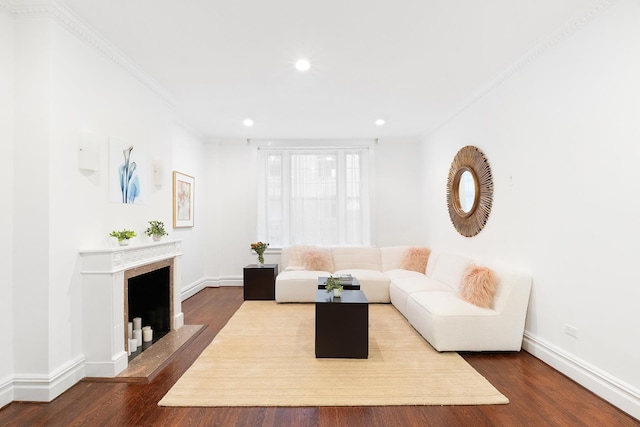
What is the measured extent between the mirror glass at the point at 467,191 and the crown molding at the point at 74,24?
411cm

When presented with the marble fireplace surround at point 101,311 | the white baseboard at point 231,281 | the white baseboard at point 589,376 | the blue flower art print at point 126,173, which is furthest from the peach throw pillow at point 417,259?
the marble fireplace surround at point 101,311

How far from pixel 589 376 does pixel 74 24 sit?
190 inches

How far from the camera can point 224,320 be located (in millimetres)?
4242

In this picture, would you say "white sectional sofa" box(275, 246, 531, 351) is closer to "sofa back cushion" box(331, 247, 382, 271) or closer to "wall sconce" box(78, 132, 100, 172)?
"sofa back cushion" box(331, 247, 382, 271)

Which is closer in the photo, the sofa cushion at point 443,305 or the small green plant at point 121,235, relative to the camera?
the small green plant at point 121,235

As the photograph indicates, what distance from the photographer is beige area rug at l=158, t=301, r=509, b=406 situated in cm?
237

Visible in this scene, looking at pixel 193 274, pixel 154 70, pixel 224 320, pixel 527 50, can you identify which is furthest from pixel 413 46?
pixel 193 274

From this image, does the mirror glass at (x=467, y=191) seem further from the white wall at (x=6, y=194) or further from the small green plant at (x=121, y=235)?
the white wall at (x=6, y=194)

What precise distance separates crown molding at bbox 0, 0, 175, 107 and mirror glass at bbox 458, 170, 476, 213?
411 cm

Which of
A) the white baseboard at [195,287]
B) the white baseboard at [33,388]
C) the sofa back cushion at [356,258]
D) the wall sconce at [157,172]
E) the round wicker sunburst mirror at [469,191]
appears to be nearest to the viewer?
the white baseboard at [33,388]

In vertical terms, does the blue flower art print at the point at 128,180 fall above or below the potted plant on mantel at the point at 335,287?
above

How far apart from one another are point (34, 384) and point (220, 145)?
4771 millimetres

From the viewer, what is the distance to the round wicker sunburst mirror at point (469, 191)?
155 inches

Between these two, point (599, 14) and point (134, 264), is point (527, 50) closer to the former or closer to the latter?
point (599, 14)
